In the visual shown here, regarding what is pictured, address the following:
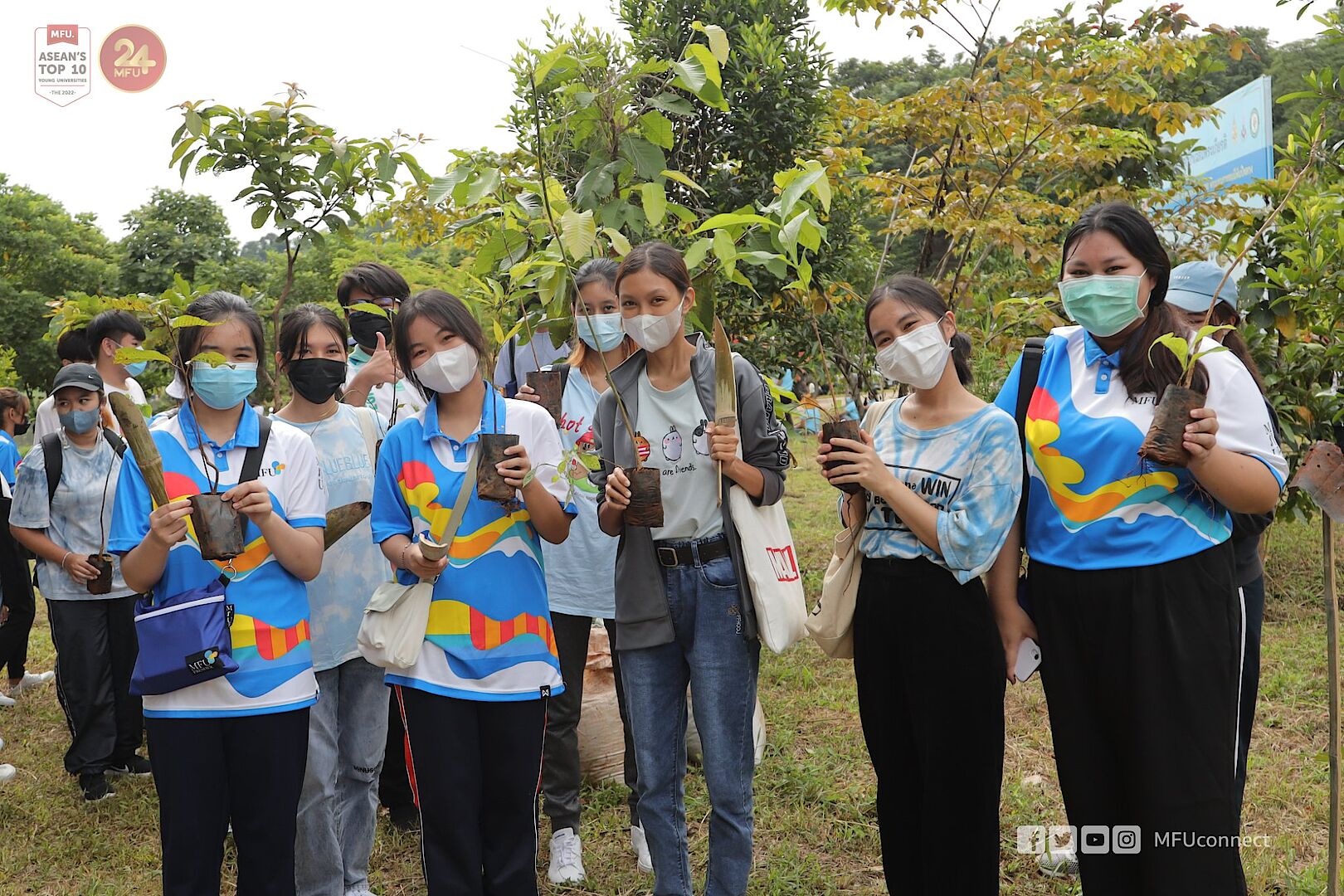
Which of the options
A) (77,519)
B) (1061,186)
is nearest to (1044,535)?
(77,519)

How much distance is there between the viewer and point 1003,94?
18.8 ft

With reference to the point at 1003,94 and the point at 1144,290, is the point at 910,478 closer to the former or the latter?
Result: the point at 1144,290

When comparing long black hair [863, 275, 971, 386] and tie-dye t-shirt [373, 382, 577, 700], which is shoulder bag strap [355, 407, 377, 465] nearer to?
tie-dye t-shirt [373, 382, 577, 700]

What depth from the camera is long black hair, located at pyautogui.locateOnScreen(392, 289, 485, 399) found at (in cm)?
287

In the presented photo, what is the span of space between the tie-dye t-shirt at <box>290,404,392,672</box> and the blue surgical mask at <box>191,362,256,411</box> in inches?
17.0

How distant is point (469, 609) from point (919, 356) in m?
1.38

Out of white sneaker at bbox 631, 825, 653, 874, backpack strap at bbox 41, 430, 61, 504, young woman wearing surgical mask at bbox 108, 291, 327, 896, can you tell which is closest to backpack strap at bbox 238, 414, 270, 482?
young woman wearing surgical mask at bbox 108, 291, 327, 896

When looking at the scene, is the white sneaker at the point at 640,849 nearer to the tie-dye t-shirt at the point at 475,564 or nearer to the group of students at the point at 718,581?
the group of students at the point at 718,581

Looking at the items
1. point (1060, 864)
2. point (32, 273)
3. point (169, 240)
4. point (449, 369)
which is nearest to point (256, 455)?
point (449, 369)

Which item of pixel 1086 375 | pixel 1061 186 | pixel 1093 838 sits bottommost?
pixel 1093 838

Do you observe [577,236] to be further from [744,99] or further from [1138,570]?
[744,99]

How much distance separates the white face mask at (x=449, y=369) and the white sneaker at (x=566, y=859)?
1885 mm

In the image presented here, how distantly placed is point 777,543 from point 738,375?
0.51m

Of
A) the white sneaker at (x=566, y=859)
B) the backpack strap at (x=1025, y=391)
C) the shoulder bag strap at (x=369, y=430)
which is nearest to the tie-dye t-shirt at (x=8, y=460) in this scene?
the shoulder bag strap at (x=369, y=430)
